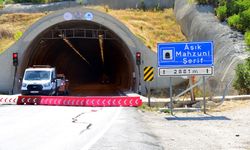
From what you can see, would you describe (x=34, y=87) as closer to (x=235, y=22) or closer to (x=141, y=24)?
(x=235, y=22)

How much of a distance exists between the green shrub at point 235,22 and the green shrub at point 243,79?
11864 mm

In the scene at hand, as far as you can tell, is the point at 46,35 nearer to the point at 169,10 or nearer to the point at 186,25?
the point at 186,25

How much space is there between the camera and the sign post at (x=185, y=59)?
2616 cm

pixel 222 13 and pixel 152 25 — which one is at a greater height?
pixel 152 25

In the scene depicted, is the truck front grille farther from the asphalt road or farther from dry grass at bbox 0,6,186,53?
the asphalt road

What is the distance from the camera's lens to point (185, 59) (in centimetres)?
2631

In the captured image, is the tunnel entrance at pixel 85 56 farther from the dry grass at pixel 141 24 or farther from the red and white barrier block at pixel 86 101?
the red and white barrier block at pixel 86 101

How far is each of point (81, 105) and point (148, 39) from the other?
913 inches

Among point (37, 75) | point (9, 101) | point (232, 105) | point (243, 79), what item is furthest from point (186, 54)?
point (37, 75)

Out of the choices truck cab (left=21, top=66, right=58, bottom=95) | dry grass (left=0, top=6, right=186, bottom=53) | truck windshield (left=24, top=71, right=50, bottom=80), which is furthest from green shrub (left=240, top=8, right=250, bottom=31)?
truck windshield (left=24, top=71, right=50, bottom=80)

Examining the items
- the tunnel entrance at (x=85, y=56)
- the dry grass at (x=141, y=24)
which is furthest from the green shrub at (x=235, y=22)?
the tunnel entrance at (x=85, y=56)

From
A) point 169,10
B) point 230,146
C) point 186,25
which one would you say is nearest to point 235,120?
point 230,146

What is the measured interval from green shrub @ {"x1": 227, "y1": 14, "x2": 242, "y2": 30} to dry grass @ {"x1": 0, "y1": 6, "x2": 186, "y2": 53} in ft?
26.4

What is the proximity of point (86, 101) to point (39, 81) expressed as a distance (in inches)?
310
